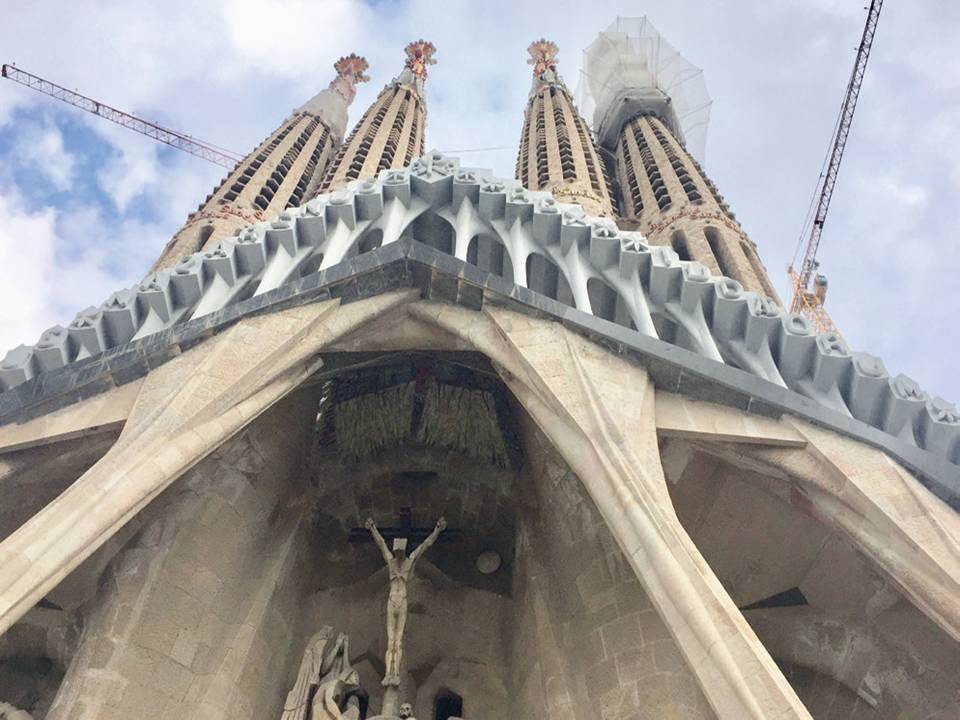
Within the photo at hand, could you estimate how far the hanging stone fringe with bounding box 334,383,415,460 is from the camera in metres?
10.6

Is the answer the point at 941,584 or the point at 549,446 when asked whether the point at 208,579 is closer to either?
the point at 549,446

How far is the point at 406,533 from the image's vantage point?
10.3 metres

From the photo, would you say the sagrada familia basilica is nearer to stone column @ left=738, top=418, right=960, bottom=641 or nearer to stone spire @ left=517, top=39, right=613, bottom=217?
stone column @ left=738, top=418, right=960, bottom=641

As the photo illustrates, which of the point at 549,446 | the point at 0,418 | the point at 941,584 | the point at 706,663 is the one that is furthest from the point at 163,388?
the point at 941,584

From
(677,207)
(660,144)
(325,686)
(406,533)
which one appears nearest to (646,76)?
(660,144)

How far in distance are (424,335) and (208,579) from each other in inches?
112

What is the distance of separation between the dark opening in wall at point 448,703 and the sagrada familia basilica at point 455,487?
40mm

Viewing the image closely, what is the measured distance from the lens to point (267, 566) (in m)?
9.49

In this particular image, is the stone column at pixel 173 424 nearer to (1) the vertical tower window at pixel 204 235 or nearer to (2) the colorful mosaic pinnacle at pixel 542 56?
(1) the vertical tower window at pixel 204 235

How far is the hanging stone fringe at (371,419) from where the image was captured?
1055 cm

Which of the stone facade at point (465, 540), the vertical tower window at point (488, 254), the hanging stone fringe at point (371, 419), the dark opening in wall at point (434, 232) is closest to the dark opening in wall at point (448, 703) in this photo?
the stone facade at point (465, 540)

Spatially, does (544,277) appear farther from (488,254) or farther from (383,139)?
(383,139)

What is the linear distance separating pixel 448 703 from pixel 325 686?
1.62 m

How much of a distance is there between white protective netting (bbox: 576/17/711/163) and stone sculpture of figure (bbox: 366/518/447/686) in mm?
22614
